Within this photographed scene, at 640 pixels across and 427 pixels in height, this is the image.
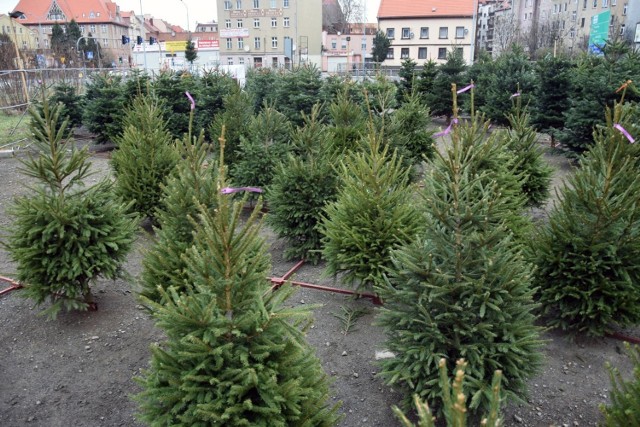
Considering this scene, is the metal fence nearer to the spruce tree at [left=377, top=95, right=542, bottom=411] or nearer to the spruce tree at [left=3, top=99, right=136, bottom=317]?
the spruce tree at [left=3, top=99, right=136, bottom=317]

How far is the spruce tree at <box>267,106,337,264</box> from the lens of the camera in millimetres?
7047

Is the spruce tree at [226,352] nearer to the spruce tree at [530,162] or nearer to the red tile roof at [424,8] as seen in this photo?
the spruce tree at [530,162]

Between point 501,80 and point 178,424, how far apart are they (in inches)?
663

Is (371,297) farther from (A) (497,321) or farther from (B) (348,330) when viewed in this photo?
(A) (497,321)

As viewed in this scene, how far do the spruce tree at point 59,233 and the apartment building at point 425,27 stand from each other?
59831mm

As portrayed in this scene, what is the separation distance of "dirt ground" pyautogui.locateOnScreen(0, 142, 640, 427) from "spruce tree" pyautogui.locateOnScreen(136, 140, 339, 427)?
1412 millimetres

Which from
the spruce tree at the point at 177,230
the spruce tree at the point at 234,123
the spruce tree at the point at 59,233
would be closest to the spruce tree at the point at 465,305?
the spruce tree at the point at 177,230

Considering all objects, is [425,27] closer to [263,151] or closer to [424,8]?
[424,8]

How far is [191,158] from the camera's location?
15.4 feet

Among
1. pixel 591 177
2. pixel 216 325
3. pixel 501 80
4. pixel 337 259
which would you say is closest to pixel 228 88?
pixel 501 80

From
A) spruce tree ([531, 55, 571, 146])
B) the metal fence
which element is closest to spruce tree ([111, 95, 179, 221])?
spruce tree ([531, 55, 571, 146])

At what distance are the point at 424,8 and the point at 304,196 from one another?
62.0 metres

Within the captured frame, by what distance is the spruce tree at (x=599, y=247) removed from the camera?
464 cm

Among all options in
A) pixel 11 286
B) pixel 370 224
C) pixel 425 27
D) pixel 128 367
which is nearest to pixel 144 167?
pixel 11 286
